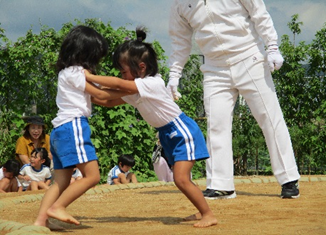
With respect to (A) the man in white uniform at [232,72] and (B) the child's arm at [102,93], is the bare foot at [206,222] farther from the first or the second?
(A) the man in white uniform at [232,72]

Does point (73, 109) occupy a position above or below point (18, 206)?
above

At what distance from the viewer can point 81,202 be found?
5.64 meters

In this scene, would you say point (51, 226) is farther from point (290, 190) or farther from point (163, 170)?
point (163, 170)

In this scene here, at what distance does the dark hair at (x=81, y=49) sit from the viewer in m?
3.92

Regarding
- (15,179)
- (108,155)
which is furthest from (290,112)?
(15,179)

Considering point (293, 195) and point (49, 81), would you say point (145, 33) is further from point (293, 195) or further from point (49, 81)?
point (49, 81)

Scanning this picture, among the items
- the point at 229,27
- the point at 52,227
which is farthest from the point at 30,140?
the point at 52,227

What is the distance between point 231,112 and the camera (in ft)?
17.7

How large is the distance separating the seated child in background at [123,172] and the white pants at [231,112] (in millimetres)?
2752

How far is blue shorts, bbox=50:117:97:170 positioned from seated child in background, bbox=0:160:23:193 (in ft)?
12.4

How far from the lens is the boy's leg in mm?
3809

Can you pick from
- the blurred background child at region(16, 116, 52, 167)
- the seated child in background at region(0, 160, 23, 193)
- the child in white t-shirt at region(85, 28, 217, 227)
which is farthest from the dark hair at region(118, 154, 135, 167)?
the child in white t-shirt at region(85, 28, 217, 227)

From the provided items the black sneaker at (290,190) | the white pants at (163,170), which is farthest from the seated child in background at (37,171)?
the black sneaker at (290,190)

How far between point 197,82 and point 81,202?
451cm
